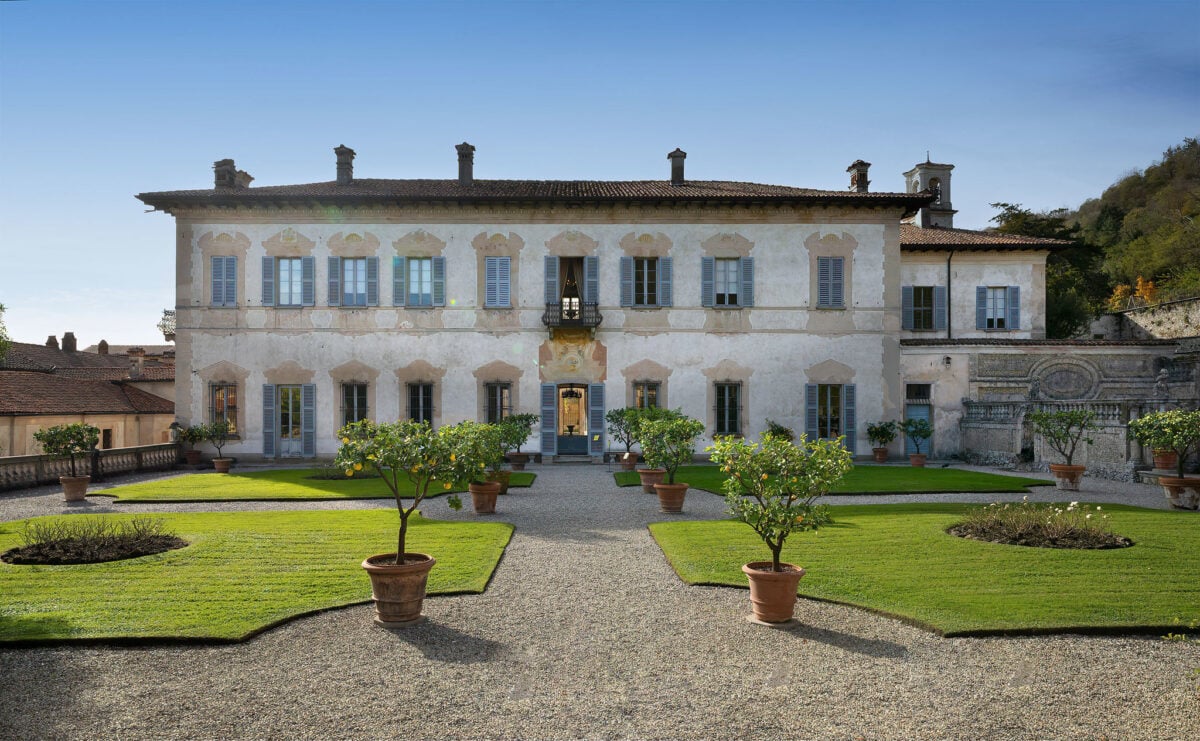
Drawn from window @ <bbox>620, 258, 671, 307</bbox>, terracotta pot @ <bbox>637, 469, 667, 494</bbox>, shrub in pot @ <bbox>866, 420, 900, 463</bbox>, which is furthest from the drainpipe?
terracotta pot @ <bbox>637, 469, 667, 494</bbox>

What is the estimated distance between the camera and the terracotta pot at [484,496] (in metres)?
12.8

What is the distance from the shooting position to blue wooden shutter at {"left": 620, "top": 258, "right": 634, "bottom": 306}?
74.7 feet

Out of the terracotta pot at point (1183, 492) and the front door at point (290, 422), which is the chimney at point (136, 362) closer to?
the front door at point (290, 422)

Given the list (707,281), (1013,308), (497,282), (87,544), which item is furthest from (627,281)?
(87,544)

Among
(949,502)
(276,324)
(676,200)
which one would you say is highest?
(676,200)

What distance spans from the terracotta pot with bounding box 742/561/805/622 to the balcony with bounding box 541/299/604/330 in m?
16.0

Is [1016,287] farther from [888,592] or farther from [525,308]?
[888,592]

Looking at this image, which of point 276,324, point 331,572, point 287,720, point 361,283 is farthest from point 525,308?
point 287,720

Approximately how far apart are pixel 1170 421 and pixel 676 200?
43.5 feet

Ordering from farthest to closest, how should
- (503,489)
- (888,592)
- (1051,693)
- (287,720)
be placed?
(503,489)
(888,592)
(1051,693)
(287,720)

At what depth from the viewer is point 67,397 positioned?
26922 mm

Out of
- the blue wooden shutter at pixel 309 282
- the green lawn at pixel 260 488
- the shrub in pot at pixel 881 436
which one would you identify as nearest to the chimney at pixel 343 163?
the blue wooden shutter at pixel 309 282

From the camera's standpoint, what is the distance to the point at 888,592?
748 centimetres

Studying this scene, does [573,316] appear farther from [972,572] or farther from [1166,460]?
[972,572]
